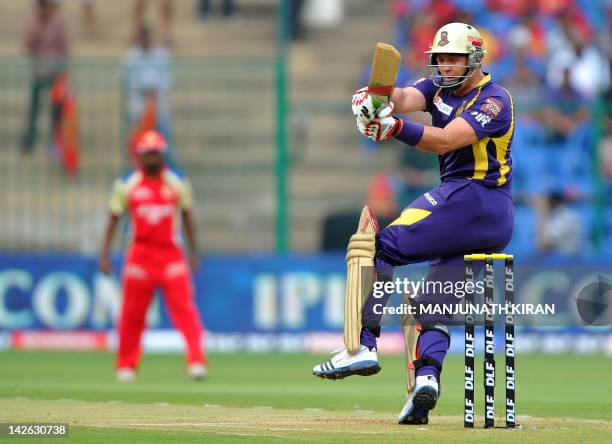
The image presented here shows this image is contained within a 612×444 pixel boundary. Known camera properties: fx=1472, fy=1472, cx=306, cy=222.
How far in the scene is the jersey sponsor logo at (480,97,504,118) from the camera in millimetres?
8734

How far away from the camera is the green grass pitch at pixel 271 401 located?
8422 millimetres

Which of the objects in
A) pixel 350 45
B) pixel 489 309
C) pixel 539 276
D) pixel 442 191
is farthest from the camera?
pixel 350 45

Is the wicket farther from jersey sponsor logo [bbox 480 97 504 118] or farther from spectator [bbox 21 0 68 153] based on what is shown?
spectator [bbox 21 0 68 153]

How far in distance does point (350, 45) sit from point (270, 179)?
Result: 15.8ft

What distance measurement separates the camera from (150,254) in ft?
47.5

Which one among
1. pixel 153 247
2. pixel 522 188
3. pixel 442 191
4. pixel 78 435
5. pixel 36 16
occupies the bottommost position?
pixel 78 435

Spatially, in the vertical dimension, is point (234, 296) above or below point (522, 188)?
below

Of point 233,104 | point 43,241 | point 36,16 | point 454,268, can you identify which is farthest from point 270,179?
point 454,268

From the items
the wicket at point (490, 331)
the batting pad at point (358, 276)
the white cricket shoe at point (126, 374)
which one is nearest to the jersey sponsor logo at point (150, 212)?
the white cricket shoe at point (126, 374)

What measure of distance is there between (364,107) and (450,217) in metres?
0.92

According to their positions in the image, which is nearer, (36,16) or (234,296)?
(234,296)

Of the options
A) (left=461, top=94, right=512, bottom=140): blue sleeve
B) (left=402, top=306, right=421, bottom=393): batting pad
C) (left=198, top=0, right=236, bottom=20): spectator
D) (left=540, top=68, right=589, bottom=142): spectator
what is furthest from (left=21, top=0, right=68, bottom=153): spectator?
(left=461, top=94, right=512, bottom=140): blue sleeve

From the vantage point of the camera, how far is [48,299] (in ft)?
60.4

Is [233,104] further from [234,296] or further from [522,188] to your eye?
[522,188]
